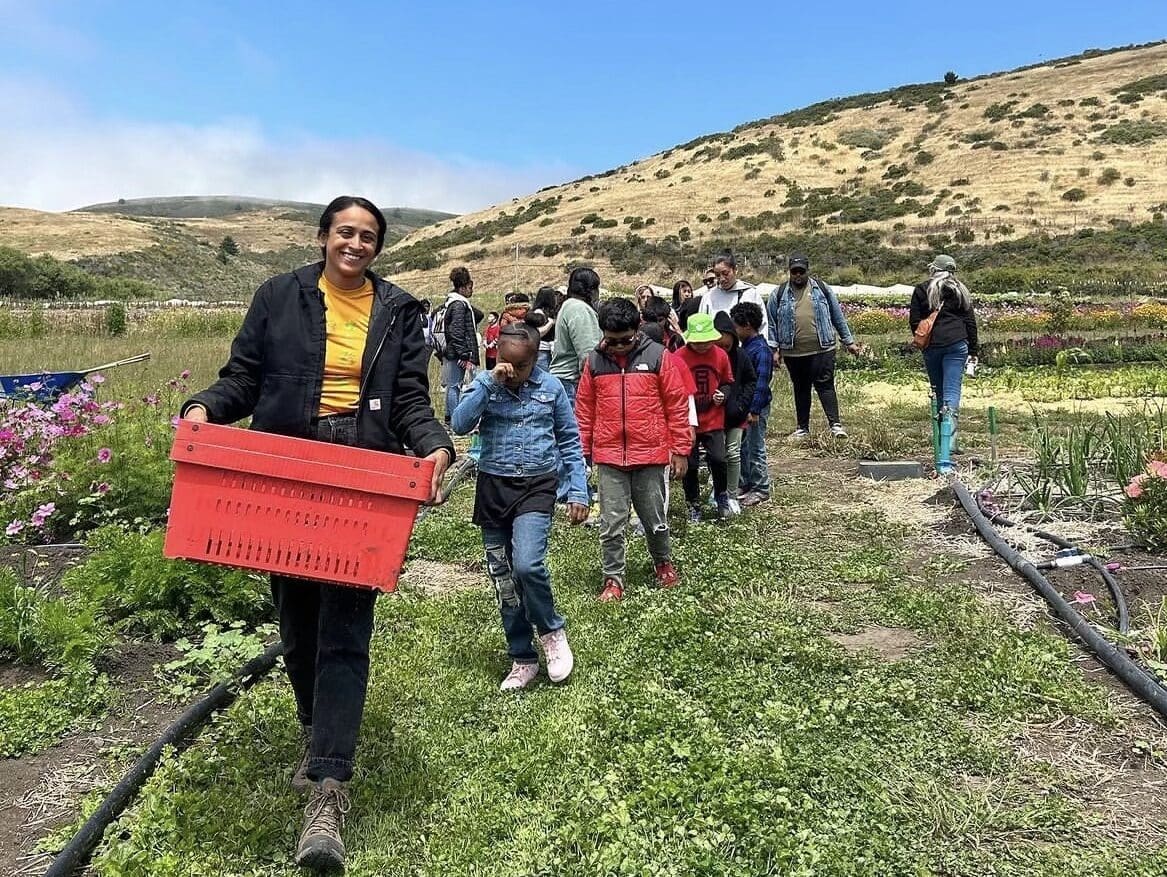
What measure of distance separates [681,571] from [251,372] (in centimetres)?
350

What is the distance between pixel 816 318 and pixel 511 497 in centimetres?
563

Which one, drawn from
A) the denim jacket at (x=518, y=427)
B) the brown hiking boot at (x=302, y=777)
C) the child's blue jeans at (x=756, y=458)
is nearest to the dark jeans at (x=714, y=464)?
the child's blue jeans at (x=756, y=458)

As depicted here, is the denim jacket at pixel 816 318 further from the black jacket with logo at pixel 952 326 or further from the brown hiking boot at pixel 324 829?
the brown hiking boot at pixel 324 829

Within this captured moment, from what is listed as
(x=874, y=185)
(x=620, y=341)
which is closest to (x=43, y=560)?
(x=620, y=341)

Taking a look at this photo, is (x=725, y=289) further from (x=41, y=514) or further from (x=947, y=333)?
(x=41, y=514)

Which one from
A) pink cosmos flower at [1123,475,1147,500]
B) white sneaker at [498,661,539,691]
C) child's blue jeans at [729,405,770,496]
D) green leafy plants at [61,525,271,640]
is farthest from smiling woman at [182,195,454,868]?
child's blue jeans at [729,405,770,496]

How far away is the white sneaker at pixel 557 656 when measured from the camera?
4137 millimetres

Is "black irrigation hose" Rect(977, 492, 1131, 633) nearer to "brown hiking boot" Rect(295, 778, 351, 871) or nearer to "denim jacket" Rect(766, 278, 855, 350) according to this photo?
"denim jacket" Rect(766, 278, 855, 350)

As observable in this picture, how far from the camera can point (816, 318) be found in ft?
28.8

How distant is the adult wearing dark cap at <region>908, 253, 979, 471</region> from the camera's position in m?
7.74

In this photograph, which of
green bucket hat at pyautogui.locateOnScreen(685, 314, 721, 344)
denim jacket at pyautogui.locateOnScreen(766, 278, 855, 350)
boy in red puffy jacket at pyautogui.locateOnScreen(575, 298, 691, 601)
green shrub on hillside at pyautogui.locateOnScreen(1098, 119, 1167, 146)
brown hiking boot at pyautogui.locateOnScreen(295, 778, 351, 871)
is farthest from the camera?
green shrub on hillside at pyautogui.locateOnScreen(1098, 119, 1167, 146)

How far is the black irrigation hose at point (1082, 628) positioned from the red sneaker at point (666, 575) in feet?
6.92

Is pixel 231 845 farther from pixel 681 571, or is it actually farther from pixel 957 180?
pixel 957 180

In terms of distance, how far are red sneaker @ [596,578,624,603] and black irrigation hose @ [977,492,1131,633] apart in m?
2.66
